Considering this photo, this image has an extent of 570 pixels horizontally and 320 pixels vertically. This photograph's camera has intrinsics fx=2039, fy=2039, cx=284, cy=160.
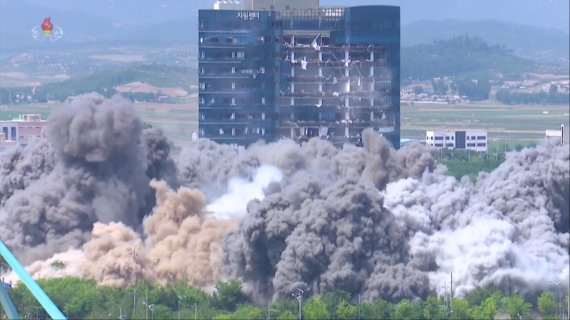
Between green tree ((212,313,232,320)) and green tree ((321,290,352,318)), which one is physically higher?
green tree ((321,290,352,318))

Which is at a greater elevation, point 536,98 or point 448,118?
point 536,98

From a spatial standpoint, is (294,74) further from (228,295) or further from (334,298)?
(334,298)

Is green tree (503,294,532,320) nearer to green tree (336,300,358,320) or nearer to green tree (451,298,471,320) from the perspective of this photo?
green tree (451,298,471,320)

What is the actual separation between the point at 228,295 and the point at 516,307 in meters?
6.31

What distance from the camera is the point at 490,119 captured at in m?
81.2

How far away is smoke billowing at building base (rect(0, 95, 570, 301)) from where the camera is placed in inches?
1817

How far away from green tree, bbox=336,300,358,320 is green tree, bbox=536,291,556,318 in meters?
4.25

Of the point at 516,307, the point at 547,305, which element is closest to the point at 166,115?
the point at 547,305

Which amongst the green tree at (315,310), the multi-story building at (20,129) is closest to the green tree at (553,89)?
the multi-story building at (20,129)

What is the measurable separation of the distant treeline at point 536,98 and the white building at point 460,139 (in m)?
2.15

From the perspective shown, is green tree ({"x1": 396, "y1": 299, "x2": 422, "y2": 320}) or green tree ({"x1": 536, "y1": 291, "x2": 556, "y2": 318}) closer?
green tree ({"x1": 396, "y1": 299, "x2": 422, "y2": 320})

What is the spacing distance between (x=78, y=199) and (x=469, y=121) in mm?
33993

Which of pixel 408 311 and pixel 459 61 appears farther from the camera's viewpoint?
pixel 459 61

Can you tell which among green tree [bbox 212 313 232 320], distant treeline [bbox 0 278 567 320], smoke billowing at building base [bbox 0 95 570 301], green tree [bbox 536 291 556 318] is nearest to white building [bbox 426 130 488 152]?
smoke billowing at building base [bbox 0 95 570 301]
